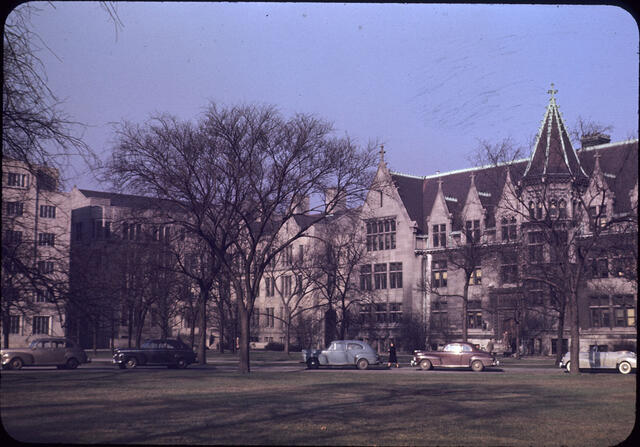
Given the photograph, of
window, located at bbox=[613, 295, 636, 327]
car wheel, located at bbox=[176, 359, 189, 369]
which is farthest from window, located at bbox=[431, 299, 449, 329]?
car wheel, located at bbox=[176, 359, 189, 369]

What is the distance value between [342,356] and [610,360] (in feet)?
45.9

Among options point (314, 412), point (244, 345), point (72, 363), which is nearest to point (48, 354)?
point (72, 363)

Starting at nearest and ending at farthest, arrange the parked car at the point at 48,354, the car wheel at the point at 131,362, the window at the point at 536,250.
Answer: the parked car at the point at 48,354 < the car wheel at the point at 131,362 < the window at the point at 536,250

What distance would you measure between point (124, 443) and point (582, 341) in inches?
2259

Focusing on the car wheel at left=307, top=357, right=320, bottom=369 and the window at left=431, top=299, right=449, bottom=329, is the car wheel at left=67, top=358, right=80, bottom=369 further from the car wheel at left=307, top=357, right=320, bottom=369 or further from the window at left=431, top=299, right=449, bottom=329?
the window at left=431, top=299, right=449, bottom=329

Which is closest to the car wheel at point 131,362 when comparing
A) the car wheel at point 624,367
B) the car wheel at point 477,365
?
the car wheel at point 477,365

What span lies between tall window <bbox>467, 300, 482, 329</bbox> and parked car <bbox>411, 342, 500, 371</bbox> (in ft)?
96.7

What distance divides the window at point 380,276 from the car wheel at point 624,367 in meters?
41.0

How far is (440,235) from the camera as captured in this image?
76.9m

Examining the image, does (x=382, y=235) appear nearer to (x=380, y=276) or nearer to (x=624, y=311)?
(x=380, y=276)

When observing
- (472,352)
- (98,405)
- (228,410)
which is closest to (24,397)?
(98,405)

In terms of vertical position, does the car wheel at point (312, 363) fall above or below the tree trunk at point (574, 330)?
below

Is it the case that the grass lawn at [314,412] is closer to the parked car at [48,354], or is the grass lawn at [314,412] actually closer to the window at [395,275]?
the parked car at [48,354]

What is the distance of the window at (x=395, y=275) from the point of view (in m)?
78.4
